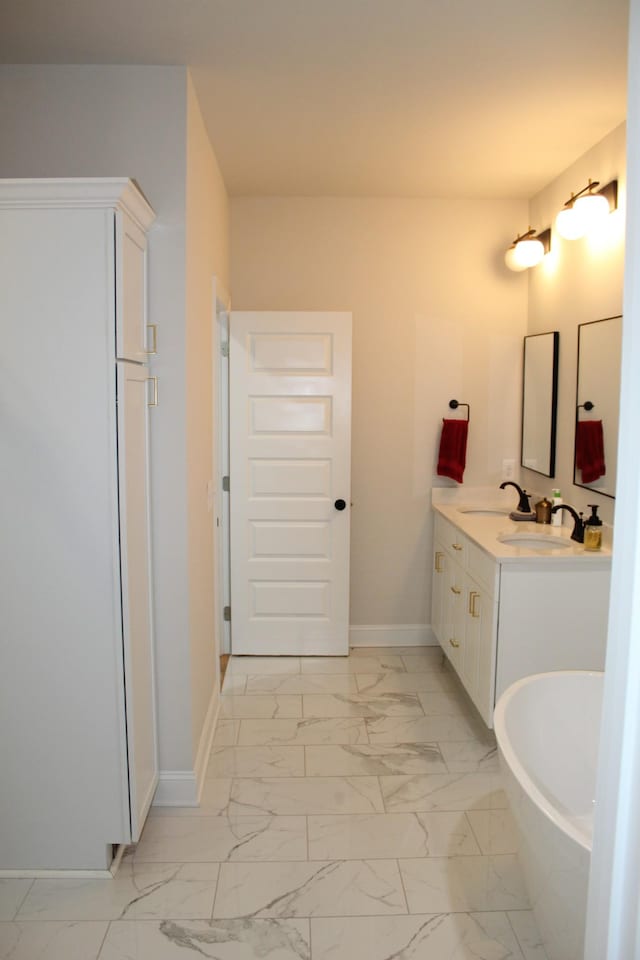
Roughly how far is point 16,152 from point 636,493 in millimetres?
2460

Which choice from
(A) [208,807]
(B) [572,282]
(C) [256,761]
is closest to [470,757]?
(C) [256,761]

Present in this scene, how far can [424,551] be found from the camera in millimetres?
4336

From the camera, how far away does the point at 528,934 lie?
2.05 metres

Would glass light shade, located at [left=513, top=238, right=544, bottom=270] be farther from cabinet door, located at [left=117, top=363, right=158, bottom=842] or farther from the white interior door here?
cabinet door, located at [left=117, top=363, right=158, bottom=842]

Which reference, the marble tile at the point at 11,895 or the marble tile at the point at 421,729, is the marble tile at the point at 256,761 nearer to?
the marble tile at the point at 421,729

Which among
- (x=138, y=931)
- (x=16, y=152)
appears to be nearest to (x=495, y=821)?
(x=138, y=931)

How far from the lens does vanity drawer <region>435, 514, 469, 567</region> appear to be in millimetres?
3533

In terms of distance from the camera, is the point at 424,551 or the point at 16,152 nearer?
the point at 16,152

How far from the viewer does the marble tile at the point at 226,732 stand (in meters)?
3.16

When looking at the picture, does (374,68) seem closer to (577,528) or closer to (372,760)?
(577,528)

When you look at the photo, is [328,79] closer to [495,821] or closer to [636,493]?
[636,493]

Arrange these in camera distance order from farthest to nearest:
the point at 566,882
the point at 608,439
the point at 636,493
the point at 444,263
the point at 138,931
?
the point at 444,263 < the point at 608,439 < the point at 138,931 < the point at 566,882 < the point at 636,493

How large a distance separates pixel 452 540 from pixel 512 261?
162cm

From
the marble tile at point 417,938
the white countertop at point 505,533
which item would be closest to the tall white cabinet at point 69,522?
the marble tile at point 417,938
